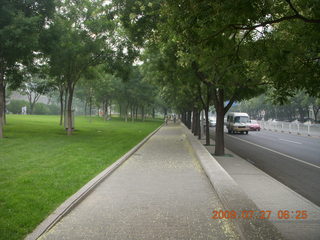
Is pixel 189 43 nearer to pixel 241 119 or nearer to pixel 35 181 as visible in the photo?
pixel 35 181

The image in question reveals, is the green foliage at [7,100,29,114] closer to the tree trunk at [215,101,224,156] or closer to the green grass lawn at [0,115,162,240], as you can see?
the green grass lawn at [0,115,162,240]

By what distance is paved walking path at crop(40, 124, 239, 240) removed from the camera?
14.3 feet

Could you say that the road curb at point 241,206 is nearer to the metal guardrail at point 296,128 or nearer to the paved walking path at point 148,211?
the paved walking path at point 148,211

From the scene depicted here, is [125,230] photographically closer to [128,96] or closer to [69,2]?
[69,2]

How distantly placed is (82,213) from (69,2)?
18.2 metres

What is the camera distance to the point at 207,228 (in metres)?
4.59

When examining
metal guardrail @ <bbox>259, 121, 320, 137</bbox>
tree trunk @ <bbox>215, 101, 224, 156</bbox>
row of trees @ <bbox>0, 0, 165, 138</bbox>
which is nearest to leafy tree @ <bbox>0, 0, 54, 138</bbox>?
row of trees @ <bbox>0, 0, 165, 138</bbox>

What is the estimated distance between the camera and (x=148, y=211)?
5.35 meters

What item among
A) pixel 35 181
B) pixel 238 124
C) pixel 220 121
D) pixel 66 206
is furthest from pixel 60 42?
pixel 238 124

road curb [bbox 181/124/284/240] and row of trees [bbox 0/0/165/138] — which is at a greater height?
row of trees [bbox 0/0/165/138]

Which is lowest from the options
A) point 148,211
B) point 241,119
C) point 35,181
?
point 148,211
